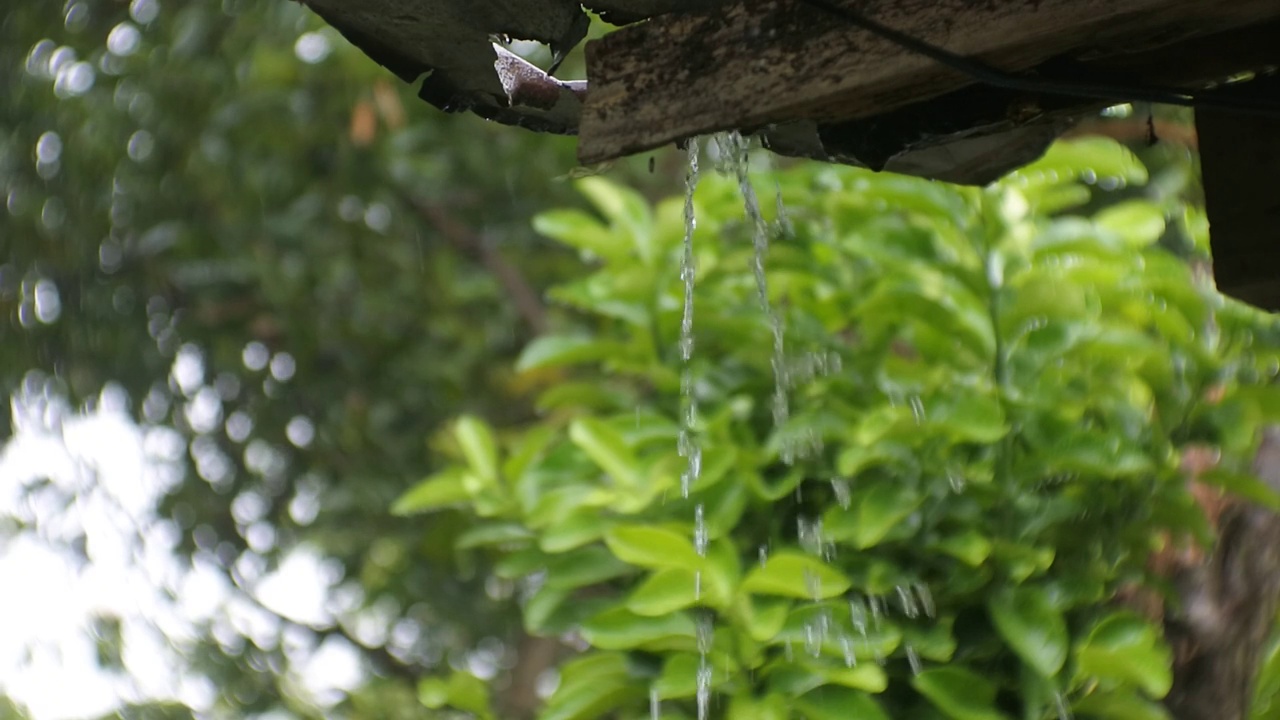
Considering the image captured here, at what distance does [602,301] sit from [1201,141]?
109cm

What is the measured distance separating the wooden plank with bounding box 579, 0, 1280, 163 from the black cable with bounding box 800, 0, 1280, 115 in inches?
0.4

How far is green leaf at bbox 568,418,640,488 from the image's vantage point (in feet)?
6.72

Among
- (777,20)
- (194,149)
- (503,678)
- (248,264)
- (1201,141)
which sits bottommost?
(503,678)

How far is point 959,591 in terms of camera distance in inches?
75.2

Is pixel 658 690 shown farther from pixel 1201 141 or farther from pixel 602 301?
pixel 1201 141

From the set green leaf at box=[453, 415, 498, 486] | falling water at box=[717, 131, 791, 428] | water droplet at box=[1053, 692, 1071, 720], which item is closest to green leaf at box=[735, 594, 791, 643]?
falling water at box=[717, 131, 791, 428]

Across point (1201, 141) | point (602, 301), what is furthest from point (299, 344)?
point (1201, 141)

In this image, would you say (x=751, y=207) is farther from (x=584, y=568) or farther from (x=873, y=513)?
(x=584, y=568)

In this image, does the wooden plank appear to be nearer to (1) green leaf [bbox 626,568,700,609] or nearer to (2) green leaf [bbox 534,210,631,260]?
(1) green leaf [bbox 626,568,700,609]

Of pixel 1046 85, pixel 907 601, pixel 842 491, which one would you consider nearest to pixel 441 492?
pixel 842 491

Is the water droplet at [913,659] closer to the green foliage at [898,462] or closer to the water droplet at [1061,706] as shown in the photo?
the green foliage at [898,462]

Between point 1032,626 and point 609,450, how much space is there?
73 cm

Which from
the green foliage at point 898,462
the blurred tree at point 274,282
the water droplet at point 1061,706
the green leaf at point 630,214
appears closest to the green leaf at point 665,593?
the green foliage at point 898,462

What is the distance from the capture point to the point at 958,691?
178 cm
